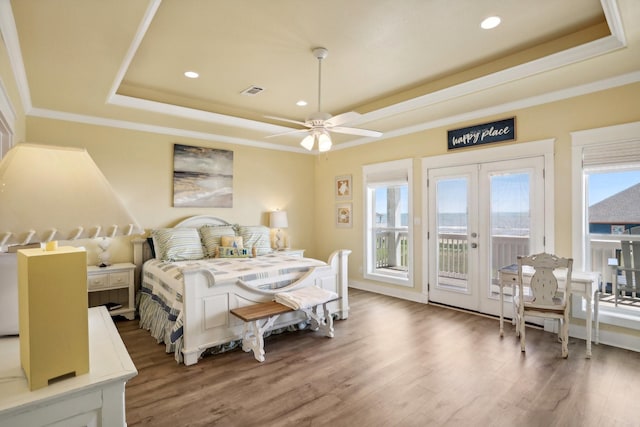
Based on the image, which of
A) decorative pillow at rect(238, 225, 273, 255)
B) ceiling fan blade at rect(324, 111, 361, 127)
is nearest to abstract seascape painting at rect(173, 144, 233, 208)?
decorative pillow at rect(238, 225, 273, 255)

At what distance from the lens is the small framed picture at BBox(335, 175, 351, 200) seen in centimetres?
592

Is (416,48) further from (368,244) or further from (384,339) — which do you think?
(368,244)

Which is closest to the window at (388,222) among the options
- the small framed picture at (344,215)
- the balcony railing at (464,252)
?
the small framed picture at (344,215)

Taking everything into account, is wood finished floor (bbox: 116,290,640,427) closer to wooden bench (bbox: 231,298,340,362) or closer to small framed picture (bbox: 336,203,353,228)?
wooden bench (bbox: 231,298,340,362)

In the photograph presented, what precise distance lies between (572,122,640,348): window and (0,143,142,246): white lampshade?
4.10 m

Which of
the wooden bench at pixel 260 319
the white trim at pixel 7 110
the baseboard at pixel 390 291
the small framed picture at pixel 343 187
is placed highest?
the white trim at pixel 7 110

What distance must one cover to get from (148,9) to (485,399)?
3.42 meters

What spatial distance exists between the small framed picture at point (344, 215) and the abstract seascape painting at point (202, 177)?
6.32ft

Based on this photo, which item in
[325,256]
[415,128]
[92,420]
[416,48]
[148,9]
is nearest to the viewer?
[92,420]

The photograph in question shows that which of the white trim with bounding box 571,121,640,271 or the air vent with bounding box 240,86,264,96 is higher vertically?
the air vent with bounding box 240,86,264,96

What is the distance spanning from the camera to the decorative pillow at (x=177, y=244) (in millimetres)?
4164

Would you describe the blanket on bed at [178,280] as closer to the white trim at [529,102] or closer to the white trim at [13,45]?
the white trim at [13,45]

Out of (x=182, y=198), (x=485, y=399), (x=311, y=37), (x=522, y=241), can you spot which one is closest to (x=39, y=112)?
(x=182, y=198)

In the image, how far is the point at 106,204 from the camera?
109cm
